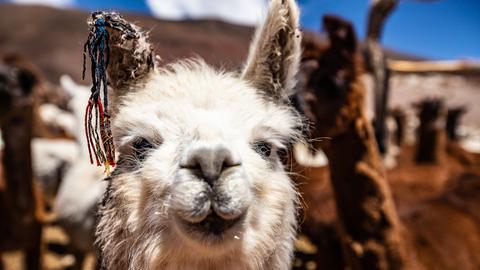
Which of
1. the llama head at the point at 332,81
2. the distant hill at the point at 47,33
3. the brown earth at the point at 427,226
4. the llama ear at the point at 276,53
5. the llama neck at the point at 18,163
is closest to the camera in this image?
the llama ear at the point at 276,53

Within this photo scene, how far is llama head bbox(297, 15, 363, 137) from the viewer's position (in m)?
3.12

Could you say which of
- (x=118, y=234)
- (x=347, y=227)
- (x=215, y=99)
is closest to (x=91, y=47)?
(x=215, y=99)

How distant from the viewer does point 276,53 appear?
6.37ft

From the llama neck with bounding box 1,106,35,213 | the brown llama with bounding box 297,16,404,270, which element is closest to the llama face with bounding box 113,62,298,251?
the brown llama with bounding box 297,16,404,270

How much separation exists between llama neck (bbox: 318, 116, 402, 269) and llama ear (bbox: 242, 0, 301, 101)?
1269mm

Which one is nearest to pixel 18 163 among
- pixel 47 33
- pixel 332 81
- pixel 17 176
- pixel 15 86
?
pixel 17 176

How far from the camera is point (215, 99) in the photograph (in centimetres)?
176

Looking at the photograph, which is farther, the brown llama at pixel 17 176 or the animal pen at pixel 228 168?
the brown llama at pixel 17 176

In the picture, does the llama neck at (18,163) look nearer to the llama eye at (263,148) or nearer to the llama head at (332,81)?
the llama head at (332,81)

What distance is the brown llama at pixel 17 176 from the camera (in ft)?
15.2

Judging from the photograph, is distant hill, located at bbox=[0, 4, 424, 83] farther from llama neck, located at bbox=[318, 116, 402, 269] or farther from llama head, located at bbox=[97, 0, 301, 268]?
llama head, located at bbox=[97, 0, 301, 268]

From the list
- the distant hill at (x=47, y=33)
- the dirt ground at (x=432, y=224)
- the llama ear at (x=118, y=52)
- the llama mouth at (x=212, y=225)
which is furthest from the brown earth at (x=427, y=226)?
the distant hill at (x=47, y=33)

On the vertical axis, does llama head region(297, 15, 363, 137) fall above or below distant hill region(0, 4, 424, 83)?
above

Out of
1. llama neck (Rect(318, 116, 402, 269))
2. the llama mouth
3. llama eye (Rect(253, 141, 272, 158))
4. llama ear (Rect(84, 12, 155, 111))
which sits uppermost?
llama ear (Rect(84, 12, 155, 111))
